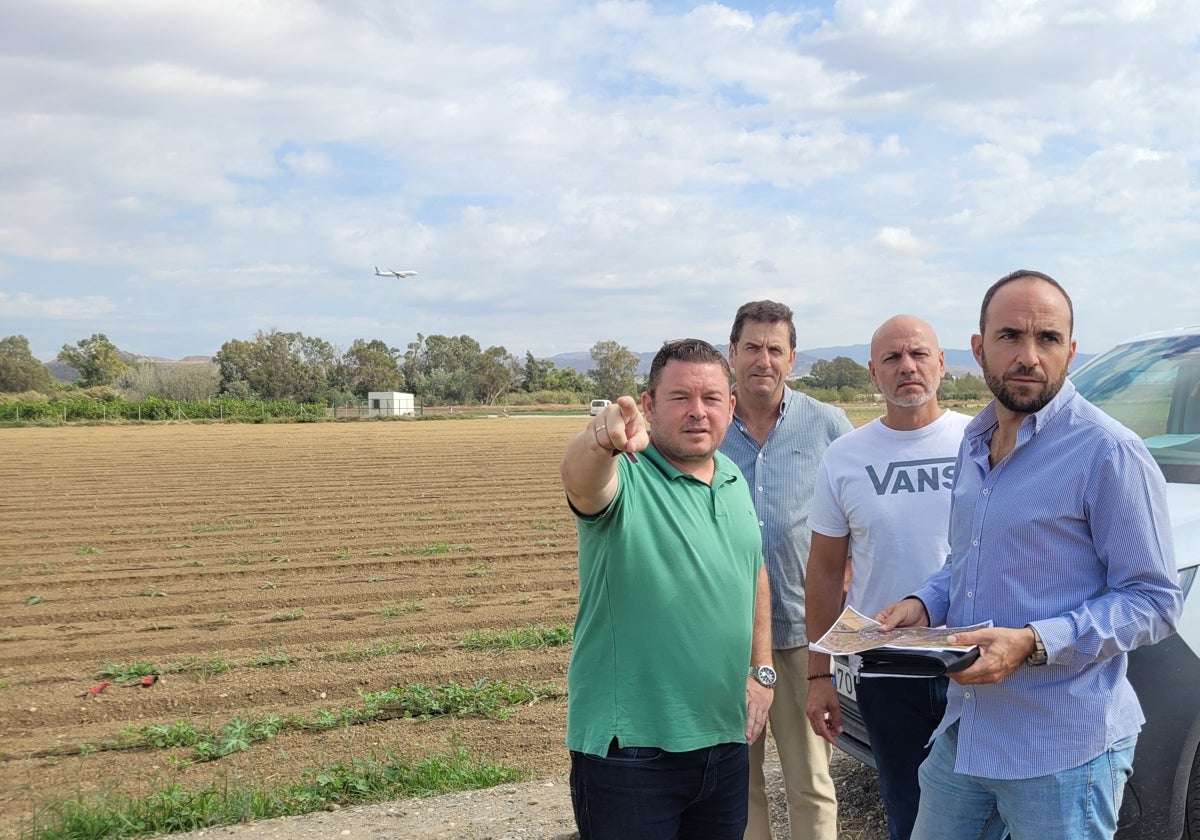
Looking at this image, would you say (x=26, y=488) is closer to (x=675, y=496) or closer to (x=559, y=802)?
(x=559, y=802)

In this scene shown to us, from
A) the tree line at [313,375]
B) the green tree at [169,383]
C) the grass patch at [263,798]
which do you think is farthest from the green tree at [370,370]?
the grass patch at [263,798]

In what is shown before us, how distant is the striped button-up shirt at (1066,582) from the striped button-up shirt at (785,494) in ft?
4.45

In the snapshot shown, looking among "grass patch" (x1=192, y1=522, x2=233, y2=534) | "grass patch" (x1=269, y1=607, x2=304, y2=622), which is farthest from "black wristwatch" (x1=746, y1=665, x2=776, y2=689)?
"grass patch" (x1=192, y1=522, x2=233, y2=534)

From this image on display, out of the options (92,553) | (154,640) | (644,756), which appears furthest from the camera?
(92,553)

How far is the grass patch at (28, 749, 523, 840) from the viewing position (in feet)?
13.9

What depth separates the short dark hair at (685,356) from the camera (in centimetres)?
282

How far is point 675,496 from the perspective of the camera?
2736mm

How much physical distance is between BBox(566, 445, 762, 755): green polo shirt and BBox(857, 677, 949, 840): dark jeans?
66cm

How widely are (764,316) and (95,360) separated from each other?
113 meters

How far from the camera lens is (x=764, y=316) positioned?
12.4 feet

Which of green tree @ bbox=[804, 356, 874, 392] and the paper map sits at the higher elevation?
green tree @ bbox=[804, 356, 874, 392]

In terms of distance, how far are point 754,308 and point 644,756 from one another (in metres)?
1.90

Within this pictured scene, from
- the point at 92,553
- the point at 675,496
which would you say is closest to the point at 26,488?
the point at 92,553

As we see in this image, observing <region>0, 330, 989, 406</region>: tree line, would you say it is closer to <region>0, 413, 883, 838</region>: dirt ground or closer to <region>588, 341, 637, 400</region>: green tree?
<region>588, 341, 637, 400</region>: green tree
